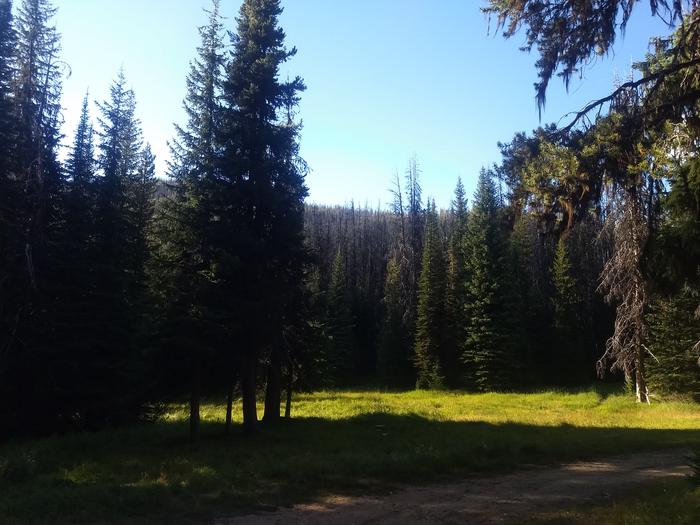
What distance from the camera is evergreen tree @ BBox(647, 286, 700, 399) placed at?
33.3 m

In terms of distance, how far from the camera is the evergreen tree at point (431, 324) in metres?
48.9

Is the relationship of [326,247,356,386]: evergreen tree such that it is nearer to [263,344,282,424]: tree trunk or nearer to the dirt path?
[263,344,282,424]: tree trunk

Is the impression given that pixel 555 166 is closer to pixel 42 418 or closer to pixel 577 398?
pixel 42 418

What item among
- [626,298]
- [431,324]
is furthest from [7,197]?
[431,324]

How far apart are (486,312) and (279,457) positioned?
36.0m

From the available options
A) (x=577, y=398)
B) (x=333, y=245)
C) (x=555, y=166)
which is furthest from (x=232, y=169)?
(x=333, y=245)

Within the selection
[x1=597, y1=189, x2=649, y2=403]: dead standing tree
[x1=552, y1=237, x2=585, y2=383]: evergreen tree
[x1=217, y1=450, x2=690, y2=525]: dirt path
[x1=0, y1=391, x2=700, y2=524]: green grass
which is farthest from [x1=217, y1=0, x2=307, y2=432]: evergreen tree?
Answer: [x1=552, y1=237, x2=585, y2=383]: evergreen tree

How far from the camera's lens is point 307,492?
995 cm

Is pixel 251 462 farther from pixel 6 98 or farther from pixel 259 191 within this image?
pixel 6 98

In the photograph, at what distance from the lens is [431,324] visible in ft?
166

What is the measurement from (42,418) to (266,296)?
11.4 metres

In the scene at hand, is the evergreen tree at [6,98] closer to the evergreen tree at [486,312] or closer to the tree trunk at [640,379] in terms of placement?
the tree trunk at [640,379]

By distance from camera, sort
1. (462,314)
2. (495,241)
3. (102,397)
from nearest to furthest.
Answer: (102,397) → (495,241) → (462,314)

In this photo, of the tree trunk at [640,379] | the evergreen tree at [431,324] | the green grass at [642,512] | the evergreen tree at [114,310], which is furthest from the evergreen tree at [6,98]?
the evergreen tree at [431,324]
